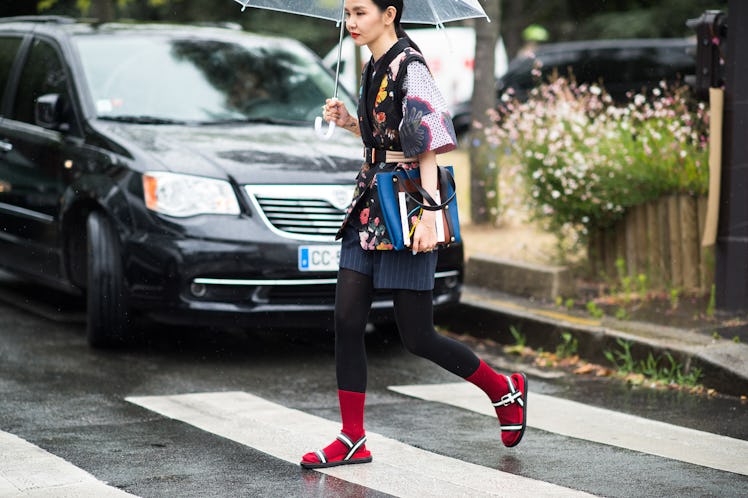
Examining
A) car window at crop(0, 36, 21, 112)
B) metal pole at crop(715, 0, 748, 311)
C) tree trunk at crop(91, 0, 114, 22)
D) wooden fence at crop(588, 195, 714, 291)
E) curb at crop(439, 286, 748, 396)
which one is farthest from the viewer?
tree trunk at crop(91, 0, 114, 22)

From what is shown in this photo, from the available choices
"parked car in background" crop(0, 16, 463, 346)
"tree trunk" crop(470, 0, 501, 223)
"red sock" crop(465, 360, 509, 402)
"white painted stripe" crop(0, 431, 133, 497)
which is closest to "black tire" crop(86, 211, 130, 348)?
"parked car in background" crop(0, 16, 463, 346)

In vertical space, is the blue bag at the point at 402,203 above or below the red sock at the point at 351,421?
above

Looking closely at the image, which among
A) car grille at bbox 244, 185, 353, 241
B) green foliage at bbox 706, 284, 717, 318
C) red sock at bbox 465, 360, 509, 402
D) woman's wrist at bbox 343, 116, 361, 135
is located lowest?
green foliage at bbox 706, 284, 717, 318

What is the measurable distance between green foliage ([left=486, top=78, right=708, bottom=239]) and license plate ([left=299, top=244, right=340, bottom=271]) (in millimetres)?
2115

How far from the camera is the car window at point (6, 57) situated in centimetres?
903

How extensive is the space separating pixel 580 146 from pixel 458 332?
1407mm

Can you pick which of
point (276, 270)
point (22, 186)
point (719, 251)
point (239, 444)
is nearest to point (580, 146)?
point (719, 251)

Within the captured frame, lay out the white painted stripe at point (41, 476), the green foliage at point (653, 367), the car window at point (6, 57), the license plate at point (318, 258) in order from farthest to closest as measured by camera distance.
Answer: the car window at point (6, 57) < the license plate at point (318, 258) < the green foliage at point (653, 367) < the white painted stripe at point (41, 476)

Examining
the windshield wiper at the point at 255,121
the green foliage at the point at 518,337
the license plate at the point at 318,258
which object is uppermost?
the windshield wiper at the point at 255,121

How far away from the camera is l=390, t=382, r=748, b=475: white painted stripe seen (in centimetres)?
525

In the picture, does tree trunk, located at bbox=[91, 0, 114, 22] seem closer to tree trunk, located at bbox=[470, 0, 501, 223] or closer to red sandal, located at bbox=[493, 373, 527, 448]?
tree trunk, located at bbox=[470, 0, 501, 223]

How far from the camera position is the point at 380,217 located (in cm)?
490

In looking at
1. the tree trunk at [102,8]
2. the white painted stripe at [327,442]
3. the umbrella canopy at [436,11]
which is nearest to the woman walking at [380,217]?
the white painted stripe at [327,442]

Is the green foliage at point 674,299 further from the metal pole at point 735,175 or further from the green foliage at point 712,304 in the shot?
the metal pole at point 735,175
